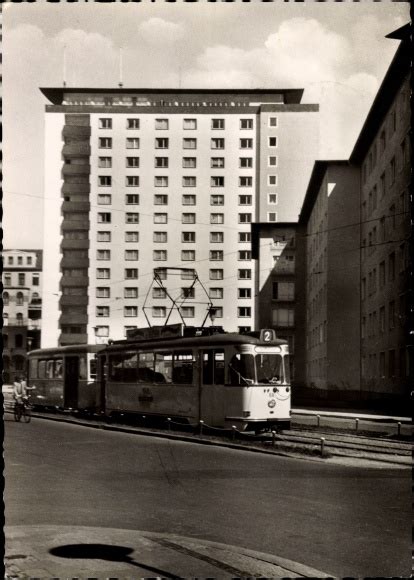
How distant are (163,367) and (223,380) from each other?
9.99ft

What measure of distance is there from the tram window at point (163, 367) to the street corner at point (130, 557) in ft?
49.5

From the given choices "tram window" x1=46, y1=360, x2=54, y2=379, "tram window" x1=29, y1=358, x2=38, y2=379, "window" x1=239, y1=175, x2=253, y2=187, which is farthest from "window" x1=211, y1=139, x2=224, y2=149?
"tram window" x1=29, y1=358, x2=38, y2=379

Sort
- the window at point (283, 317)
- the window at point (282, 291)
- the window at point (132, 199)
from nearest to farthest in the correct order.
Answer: the window at point (132, 199) < the window at point (283, 317) < the window at point (282, 291)

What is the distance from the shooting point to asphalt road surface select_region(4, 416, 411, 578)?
301 inches

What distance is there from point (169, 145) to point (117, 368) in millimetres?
9957

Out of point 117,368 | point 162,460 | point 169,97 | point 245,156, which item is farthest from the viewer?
point 169,97

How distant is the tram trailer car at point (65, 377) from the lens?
29281 mm

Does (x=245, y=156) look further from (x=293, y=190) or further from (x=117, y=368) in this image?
(x=117, y=368)

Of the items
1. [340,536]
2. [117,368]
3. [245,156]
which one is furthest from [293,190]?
[340,536]

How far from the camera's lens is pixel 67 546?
7.18 meters

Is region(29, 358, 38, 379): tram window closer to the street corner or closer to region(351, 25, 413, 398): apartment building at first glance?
region(351, 25, 413, 398): apartment building

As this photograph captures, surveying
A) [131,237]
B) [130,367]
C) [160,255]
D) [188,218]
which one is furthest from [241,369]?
[160,255]

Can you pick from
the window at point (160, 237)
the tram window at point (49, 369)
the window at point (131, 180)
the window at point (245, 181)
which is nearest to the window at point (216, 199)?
the window at point (160, 237)

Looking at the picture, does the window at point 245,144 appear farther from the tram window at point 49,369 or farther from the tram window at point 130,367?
the tram window at point 130,367
